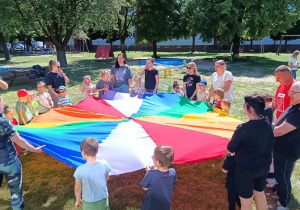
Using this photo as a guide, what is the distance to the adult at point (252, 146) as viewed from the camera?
238 cm

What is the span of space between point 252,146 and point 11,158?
243 cm

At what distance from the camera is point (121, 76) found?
5449 millimetres

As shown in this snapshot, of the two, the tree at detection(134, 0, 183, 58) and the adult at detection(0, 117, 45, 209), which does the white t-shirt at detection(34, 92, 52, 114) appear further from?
the tree at detection(134, 0, 183, 58)

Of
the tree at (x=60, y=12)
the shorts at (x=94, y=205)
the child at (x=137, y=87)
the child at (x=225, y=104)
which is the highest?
the tree at (x=60, y=12)

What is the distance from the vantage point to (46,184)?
382cm

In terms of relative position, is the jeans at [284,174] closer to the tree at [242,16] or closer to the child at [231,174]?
the child at [231,174]

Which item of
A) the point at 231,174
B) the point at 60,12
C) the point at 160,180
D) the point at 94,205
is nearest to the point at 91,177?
the point at 94,205

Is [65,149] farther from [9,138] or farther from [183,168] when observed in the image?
[183,168]

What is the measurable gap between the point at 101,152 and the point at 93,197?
0.73 meters

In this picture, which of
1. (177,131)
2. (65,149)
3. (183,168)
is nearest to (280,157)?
(177,131)

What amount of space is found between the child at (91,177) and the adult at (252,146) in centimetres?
127

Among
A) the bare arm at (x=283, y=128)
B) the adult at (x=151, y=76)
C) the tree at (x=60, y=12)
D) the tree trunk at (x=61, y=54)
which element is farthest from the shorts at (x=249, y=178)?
the tree trunk at (x=61, y=54)

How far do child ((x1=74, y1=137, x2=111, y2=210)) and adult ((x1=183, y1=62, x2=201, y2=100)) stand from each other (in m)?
3.28

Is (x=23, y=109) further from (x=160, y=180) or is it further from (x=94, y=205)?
(x=160, y=180)
